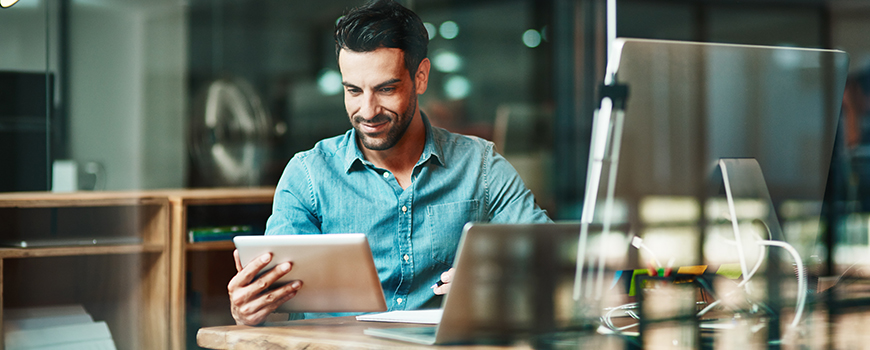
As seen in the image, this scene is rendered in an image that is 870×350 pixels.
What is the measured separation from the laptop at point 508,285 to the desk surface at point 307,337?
0.02 meters

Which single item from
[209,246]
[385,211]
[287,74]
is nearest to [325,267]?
[385,211]

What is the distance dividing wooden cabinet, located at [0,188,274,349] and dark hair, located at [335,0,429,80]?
50.7 inches

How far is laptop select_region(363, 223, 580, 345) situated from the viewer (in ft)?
2.98

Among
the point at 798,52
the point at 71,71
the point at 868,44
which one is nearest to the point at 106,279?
the point at 71,71

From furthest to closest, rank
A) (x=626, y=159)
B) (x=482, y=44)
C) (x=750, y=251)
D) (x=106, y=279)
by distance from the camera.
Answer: (x=482, y=44)
(x=106, y=279)
(x=750, y=251)
(x=626, y=159)

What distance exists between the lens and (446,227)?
1563mm

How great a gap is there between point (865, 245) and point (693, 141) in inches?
52.9

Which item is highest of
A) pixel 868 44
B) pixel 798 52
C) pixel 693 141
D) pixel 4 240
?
pixel 868 44

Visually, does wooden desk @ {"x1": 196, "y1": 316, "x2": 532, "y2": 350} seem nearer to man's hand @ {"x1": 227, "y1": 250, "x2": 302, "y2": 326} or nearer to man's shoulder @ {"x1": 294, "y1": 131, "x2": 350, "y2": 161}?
man's hand @ {"x1": 227, "y1": 250, "x2": 302, "y2": 326}

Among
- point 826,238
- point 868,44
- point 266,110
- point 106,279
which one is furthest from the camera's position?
point 266,110

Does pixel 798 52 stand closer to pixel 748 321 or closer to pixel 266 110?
pixel 748 321

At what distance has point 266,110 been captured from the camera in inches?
173

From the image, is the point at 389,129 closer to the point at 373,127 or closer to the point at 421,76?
the point at 373,127

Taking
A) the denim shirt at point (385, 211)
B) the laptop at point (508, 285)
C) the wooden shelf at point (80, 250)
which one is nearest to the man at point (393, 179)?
the denim shirt at point (385, 211)
